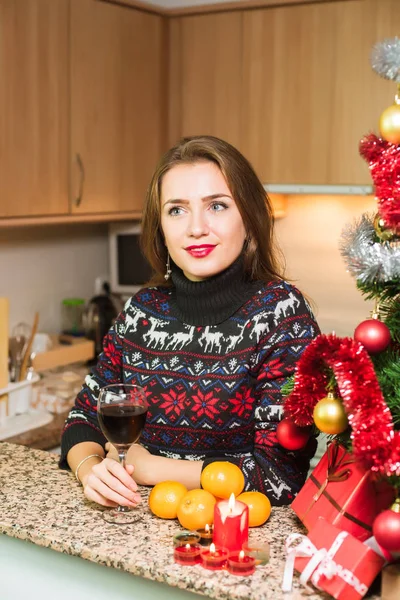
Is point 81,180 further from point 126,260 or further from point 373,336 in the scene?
point 373,336

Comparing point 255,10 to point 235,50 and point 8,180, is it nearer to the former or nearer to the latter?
point 235,50

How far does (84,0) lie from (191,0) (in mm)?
633

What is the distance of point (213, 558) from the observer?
3.83ft

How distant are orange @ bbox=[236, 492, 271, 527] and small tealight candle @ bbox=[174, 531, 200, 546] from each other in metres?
0.10

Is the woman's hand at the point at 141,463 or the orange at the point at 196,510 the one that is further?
the woman's hand at the point at 141,463

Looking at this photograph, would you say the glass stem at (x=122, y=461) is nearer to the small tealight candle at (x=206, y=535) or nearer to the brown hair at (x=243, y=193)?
the small tealight candle at (x=206, y=535)

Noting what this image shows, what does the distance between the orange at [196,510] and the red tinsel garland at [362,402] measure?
31cm

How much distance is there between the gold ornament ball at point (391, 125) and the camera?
1082 millimetres

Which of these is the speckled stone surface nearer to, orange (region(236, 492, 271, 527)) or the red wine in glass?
orange (region(236, 492, 271, 527))

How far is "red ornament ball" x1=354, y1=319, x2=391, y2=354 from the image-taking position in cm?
112

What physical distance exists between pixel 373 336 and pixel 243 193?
24.7 inches

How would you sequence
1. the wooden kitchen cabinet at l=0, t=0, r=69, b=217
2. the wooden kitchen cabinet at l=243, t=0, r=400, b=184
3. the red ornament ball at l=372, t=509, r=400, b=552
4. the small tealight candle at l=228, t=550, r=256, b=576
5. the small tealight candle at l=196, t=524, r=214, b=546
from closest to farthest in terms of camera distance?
the red ornament ball at l=372, t=509, r=400, b=552
the small tealight candle at l=228, t=550, r=256, b=576
the small tealight candle at l=196, t=524, r=214, b=546
the wooden kitchen cabinet at l=0, t=0, r=69, b=217
the wooden kitchen cabinet at l=243, t=0, r=400, b=184

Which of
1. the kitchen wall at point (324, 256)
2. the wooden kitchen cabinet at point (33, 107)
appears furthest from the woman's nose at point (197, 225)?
the kitchen wall at point (324, 256)

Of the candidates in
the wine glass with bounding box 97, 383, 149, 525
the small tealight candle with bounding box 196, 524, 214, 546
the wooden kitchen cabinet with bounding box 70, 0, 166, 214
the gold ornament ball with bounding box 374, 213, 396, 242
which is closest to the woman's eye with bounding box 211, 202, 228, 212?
the wine glass with bounding box 97, 383, 149, 525
